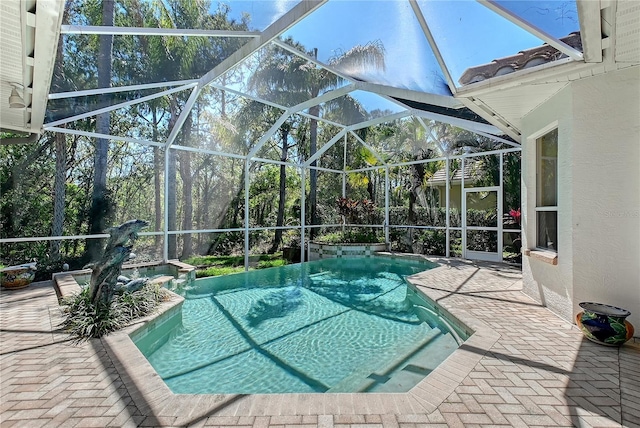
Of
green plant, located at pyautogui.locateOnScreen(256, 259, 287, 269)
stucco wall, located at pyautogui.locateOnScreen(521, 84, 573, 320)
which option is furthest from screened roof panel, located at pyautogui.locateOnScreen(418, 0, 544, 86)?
green plant, located at pyautogui.locateOnScreen(256, 259, 287, 269)

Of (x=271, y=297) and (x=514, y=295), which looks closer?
(x=514, y=295)

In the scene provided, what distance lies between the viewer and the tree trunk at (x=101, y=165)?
9.54 m

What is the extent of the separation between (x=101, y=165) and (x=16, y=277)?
4699 mm

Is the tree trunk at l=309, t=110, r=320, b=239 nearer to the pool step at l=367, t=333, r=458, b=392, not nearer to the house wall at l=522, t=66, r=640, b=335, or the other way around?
the pool step at l=367, t=333, r=458, b=392

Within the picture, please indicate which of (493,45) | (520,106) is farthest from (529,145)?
(493,45)

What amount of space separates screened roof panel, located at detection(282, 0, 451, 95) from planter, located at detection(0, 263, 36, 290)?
24.9ft

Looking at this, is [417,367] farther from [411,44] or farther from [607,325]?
[411,44]

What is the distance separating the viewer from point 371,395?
2.63 metres

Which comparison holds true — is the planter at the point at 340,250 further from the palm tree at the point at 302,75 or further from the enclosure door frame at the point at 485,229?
the palm tree at the point at 302,75

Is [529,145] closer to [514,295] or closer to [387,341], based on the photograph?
[514,295]

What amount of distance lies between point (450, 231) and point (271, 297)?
7.70m

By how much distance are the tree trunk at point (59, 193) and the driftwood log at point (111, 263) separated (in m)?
6.28

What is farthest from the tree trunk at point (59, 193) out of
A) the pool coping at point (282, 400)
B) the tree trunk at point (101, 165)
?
the pool coping at point (282, 400)

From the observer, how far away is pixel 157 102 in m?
12.0
